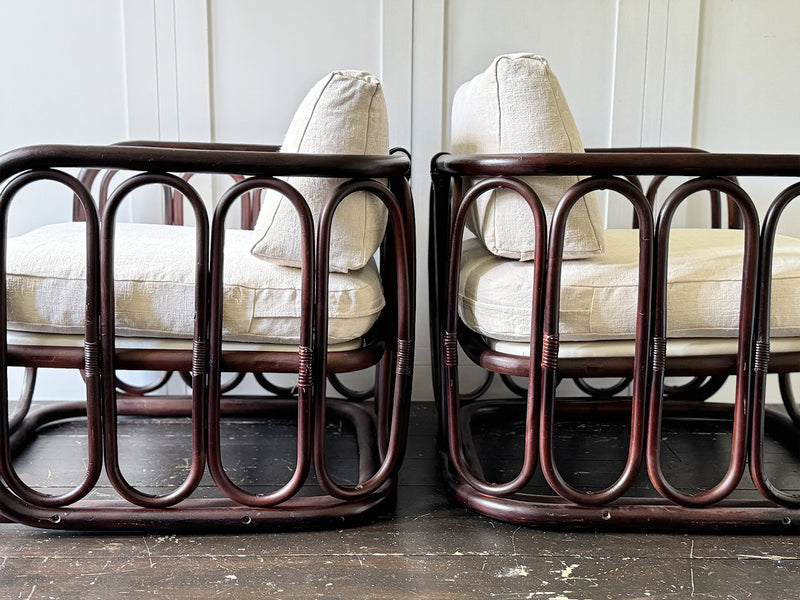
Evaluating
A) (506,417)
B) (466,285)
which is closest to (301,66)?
(466,285)

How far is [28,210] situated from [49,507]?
3.29 feet

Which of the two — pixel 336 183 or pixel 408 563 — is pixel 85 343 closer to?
pixel 336 183

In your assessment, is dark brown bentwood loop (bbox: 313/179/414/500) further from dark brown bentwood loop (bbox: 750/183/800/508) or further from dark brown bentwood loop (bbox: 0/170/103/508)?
dark brown bentwood loop (bbox: 750/183/800/508)

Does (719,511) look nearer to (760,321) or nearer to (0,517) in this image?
(760,321)

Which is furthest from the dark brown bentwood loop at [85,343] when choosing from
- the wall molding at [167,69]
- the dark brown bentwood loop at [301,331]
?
the wall molding at [167,69]

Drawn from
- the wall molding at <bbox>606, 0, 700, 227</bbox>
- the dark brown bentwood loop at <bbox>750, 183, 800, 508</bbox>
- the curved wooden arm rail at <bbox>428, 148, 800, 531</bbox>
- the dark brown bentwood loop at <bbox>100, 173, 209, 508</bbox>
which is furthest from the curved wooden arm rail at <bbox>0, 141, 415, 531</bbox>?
the wall molding at <bbox>606, 0, 700, 227</bbox>

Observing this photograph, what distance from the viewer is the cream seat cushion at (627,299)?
4.02ft

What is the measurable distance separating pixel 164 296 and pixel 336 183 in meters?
0.32

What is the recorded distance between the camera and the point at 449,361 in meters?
1.30

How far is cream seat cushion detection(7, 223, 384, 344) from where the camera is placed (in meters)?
1.19

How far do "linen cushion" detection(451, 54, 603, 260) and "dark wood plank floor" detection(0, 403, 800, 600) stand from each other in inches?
18.9

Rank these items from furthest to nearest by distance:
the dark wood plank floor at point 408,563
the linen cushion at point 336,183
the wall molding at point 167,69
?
1. the wall molding at point 167,69
2. the linen cushion at point 336,183
3. the dark wood plank floor at point 408,563

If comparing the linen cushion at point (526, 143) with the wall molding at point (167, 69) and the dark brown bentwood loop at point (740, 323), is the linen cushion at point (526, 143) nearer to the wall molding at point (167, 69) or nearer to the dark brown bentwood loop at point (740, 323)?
the dark brown bentwood loop at point (740, 323)

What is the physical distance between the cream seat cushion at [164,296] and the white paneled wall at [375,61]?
30.0 inches
